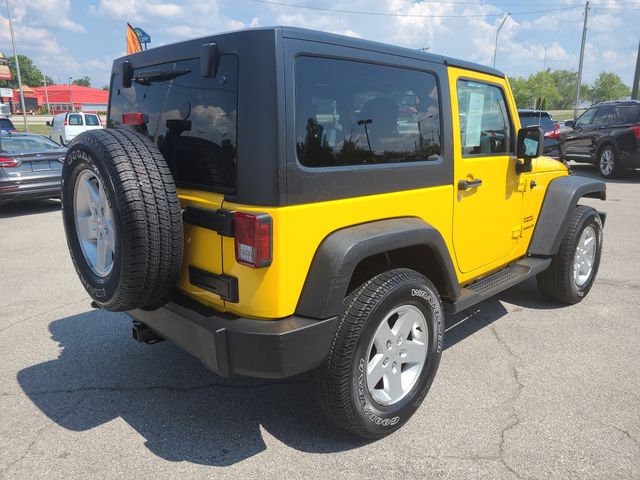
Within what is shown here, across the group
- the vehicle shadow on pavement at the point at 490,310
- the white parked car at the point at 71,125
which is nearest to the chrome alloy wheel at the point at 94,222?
the vehicle shadow on pavement at the point at 490,310

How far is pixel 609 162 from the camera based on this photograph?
501 inches

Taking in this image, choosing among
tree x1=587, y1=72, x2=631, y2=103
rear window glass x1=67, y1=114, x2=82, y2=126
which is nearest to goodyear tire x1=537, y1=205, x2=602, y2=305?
rear window glass x1=67, y1=114, x2=82, y2=126

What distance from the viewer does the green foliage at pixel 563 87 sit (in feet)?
280

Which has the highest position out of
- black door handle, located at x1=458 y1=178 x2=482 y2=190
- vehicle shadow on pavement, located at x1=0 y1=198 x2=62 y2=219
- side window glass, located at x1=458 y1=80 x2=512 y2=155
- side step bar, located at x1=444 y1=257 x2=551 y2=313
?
side window glass, located at x1=458 y1=80 x2=512 y2=155

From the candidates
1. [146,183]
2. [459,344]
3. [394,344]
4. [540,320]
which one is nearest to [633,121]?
[540,320]

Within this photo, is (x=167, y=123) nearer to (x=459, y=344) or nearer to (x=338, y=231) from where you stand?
(x=338, y=231)

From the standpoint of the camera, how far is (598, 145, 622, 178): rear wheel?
12469 millimetres

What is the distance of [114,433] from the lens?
270cm

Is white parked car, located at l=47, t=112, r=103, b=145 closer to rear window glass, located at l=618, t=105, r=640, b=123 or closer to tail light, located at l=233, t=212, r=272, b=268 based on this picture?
rear window glass, located at l=618, t=105, r=640, b=123

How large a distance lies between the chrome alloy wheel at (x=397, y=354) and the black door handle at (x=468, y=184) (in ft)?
2.90

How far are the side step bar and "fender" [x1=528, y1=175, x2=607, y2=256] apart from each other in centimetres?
11

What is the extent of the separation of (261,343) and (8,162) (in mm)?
8051

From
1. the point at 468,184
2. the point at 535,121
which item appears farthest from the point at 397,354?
the point at 535,121

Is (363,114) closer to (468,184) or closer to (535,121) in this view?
(468,184)
